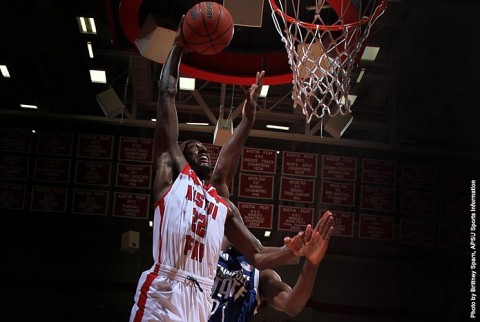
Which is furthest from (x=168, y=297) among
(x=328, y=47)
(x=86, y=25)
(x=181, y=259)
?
(x=86, y=25)

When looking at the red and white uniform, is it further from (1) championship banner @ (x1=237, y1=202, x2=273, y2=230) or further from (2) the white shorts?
(1) championship banner @ (x1=237, y1=202, x2=273, y2=230)

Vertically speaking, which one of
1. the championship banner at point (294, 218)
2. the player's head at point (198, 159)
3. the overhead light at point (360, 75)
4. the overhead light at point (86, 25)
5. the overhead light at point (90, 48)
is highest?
the overhead light at point (86, 25)

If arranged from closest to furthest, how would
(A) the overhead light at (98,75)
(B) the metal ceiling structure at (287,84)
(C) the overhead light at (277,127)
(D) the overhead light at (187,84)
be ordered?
(B) the metal ceiling structure at (287,84)
(D) the overhead light at (187,84)
(A) the overhead light at (98,75)
(C) the overhead light at (277,127)

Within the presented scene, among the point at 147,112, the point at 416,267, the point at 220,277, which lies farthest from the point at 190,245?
the point at 416,267

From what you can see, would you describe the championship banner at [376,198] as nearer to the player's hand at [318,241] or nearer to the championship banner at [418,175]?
the championship banner at [418,175]

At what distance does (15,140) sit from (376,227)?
5.92 meters

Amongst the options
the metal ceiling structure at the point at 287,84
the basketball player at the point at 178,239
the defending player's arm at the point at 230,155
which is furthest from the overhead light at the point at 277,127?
the basketball player at the point at 178,239

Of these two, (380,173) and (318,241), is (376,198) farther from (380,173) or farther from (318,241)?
(318,241)

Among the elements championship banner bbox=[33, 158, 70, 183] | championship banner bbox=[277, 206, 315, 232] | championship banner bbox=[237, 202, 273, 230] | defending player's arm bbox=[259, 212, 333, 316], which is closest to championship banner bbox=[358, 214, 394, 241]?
championship banner bbox=[277, 206, 315, 232]

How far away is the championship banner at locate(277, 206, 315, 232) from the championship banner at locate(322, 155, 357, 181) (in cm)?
64

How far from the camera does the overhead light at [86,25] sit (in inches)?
400

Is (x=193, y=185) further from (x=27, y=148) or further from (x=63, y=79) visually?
(x=63, y=79)

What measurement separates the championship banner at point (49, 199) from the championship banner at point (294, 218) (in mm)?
3439

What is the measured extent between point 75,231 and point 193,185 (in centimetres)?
1104
